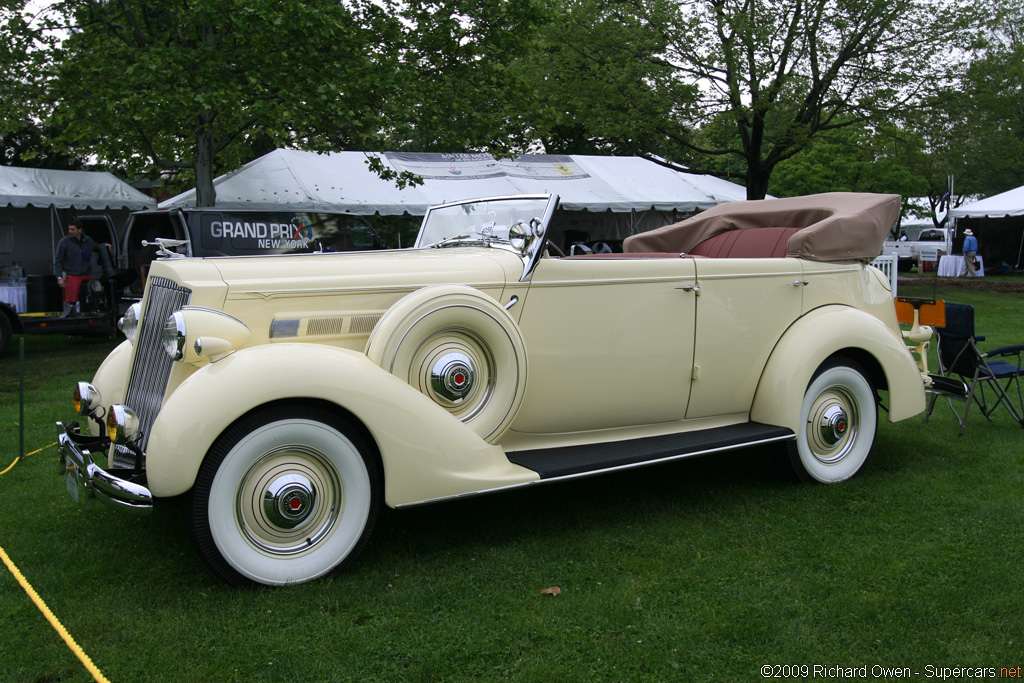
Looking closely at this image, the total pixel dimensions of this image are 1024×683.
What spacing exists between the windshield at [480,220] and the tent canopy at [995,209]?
2096cm

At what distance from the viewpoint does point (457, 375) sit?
376 centimetres

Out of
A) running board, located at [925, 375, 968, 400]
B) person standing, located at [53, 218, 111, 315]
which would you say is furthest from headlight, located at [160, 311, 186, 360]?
person standing, located at [53, 218, 111, 315]

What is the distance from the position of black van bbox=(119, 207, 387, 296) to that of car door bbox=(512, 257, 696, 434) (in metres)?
5.90

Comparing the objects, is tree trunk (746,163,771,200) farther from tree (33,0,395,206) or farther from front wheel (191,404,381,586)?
front wheel (191,404,381,586)

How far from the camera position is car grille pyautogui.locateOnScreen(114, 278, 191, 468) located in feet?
11.8

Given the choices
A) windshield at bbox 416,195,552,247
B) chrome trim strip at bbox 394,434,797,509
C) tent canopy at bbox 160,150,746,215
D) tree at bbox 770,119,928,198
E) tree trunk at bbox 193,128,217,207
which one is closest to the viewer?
chrome trim strip at bbox 394,434,797,509

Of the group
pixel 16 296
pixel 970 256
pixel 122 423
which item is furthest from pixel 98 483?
pixel 970 256

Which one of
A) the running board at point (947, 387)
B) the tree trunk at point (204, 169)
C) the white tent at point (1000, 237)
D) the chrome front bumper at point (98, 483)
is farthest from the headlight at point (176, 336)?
the white tent at point (1000, 237)

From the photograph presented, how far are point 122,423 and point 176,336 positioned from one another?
0.50m

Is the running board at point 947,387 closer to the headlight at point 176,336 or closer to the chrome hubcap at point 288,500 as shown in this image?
the chrome hubcap at point 288,500

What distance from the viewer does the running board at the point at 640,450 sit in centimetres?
383

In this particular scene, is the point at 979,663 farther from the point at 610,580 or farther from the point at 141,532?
the point at 141,532

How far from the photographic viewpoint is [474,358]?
150 inches

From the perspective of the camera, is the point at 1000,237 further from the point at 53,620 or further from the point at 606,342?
the point at 53,620
